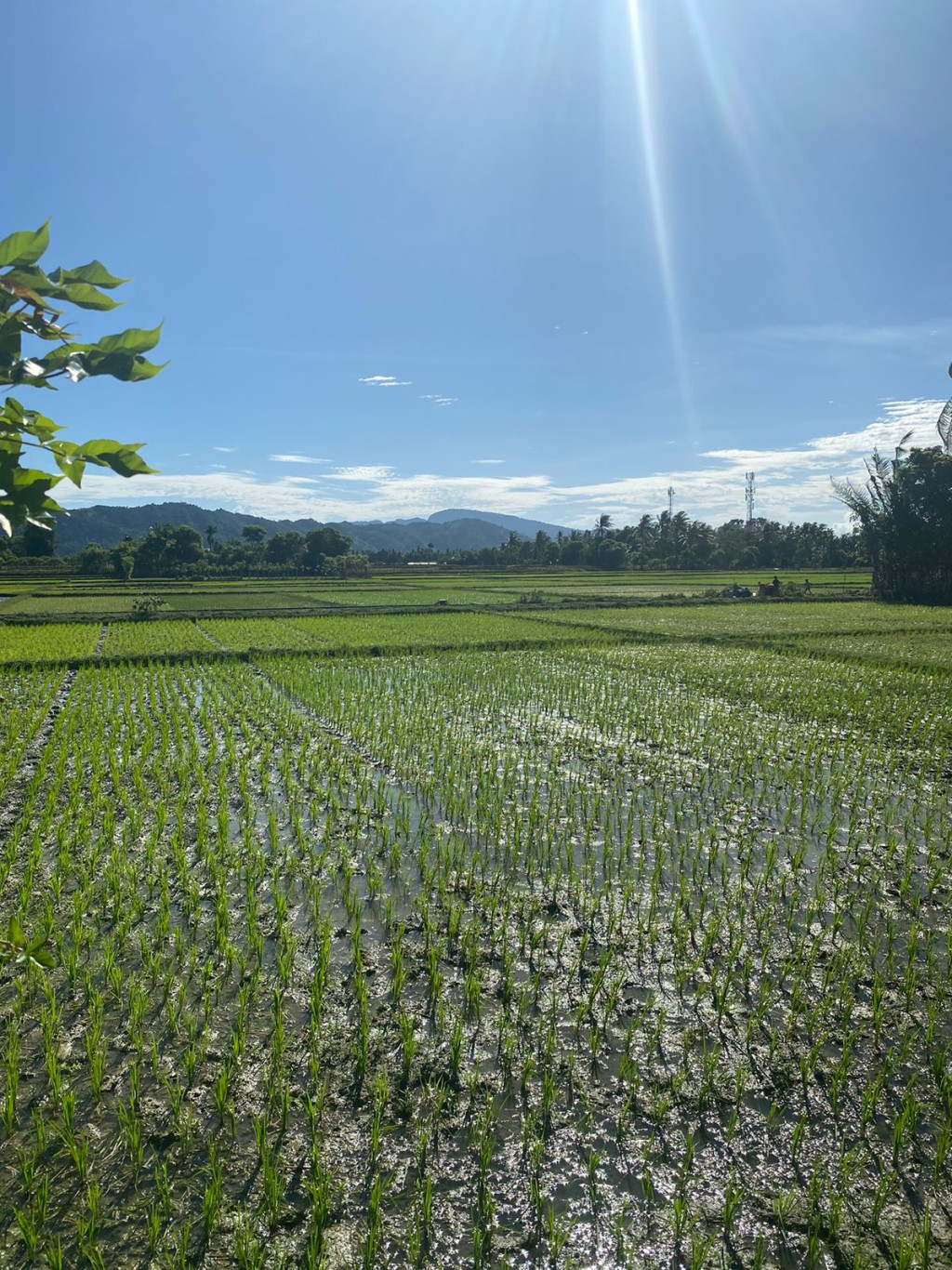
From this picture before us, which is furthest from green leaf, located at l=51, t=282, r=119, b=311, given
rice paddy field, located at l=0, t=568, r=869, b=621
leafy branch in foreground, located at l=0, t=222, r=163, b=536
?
rice paddy field, located at l=0, t=568, r=869, b=621

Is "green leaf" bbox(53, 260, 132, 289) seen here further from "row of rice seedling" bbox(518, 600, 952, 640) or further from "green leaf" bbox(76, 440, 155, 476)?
"row of rice seedling" bbox(518, 600, 952, 640)

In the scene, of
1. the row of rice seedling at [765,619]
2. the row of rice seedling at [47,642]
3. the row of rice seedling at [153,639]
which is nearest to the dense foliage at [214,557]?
the row of rice seedling at [153,639]

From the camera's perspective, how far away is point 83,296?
0.92 m

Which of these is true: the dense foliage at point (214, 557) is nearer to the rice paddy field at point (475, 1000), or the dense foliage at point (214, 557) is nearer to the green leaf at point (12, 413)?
the rice paddy field at point (475, 1000)

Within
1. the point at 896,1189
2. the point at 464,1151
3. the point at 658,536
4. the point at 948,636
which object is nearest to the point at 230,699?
the point at 464,1151

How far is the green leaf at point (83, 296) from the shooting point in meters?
0.91

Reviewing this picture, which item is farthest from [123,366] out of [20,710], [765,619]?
[765,619]

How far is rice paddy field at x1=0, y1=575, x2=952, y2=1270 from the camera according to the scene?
2.55m

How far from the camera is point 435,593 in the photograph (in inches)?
1335

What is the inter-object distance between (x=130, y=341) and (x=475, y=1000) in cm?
365

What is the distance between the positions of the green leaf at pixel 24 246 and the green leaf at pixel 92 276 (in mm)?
64

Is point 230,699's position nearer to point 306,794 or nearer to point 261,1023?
point 306,794

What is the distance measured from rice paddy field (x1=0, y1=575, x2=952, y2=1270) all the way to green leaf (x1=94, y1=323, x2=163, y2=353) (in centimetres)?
74

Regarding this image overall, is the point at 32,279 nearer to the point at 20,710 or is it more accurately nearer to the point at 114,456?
the point at 114,456
